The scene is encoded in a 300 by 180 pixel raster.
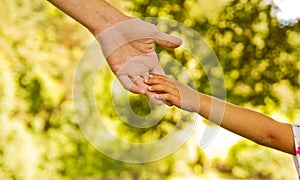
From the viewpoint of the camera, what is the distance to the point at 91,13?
1.24m

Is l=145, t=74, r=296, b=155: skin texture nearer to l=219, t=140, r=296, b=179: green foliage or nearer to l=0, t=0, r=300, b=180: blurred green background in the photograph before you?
l=0, t=0, r=300, b=180: blurred green background

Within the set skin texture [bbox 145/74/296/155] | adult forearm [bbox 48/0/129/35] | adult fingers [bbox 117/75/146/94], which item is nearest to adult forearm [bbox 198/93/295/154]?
skin texture [bbox 145/74/296/155]

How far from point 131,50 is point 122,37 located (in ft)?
0.12

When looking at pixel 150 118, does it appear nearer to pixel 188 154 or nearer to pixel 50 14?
pixel 188 154

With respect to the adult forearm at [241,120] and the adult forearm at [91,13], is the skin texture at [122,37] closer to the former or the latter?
the adult forearm at [91,13]

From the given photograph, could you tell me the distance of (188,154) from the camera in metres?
3.34

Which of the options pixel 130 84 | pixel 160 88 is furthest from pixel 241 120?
pixel 130 84

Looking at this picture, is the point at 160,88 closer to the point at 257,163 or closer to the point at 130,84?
the point at 130,84

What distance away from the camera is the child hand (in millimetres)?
1062

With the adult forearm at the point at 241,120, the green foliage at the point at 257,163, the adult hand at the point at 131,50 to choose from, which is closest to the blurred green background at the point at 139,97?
the green foliage at the point at 257,163

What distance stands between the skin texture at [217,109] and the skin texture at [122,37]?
11 cm

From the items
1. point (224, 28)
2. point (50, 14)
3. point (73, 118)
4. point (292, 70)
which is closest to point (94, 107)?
point (73, 118)

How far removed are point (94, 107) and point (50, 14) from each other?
0.65 m

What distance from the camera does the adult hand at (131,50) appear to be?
1.23 meters
